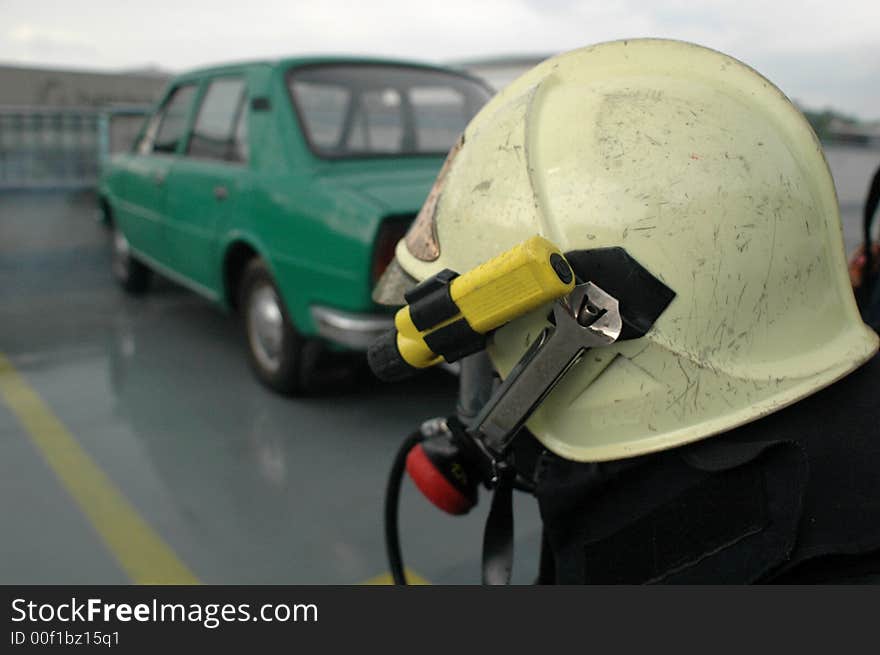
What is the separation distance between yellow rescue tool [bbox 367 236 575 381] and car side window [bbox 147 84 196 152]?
4.12 m

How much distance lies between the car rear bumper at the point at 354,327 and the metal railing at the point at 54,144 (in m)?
6.62

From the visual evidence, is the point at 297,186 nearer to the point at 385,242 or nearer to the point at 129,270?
the point at 385,242

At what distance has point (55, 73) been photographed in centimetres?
1298

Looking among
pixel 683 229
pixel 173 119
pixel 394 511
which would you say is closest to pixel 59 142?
pixel 173 119

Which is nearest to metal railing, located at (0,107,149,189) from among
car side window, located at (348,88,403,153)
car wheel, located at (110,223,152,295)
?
car wheel, located at (110,223,152,295)

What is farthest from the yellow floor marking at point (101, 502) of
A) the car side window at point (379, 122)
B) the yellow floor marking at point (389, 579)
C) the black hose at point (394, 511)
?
the car side window at point (379, 122)

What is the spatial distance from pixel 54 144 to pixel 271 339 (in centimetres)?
686

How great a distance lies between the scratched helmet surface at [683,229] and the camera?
3.64 feet

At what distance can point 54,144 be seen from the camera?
9336 millimetres

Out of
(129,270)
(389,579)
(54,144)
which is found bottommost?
(129,270)

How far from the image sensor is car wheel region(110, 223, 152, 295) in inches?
245

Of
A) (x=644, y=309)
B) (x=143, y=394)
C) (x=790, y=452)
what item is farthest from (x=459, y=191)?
(x=143, y=394)
